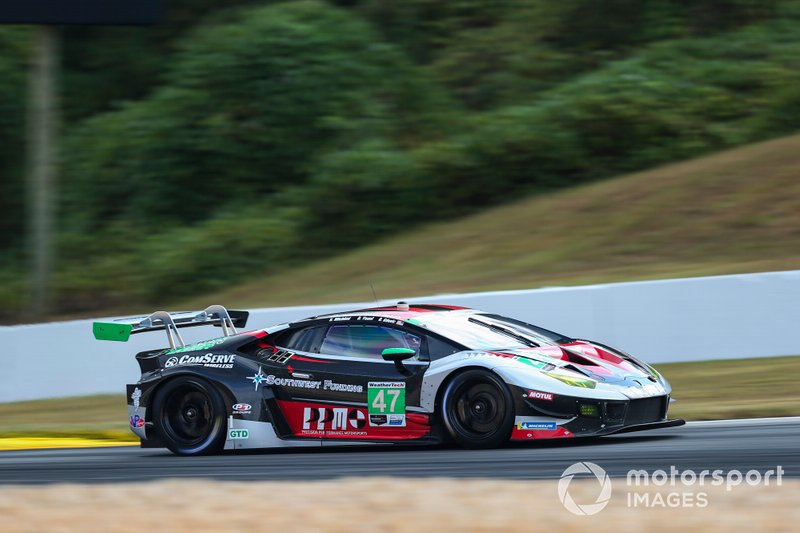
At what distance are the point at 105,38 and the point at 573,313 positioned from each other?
23.8 m

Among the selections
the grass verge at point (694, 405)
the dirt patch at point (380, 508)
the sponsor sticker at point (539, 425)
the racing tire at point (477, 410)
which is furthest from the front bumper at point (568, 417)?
the grass verge at point (694, 405)

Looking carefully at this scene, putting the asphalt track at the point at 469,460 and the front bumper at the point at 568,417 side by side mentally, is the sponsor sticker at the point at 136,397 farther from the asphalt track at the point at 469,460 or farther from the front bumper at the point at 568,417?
the front bumper at the point at 568,417

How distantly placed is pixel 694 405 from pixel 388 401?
3.41 meters

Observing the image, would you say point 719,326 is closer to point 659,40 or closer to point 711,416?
point 711,416

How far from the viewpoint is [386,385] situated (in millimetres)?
8562

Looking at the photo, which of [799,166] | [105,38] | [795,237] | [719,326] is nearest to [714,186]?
[799,166]

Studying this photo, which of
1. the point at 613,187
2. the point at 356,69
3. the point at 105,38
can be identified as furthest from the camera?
the point at 105,38

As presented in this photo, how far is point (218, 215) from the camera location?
992 inches

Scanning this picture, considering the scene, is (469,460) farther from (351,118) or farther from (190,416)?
(351,118)

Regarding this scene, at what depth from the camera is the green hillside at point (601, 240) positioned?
55.6ft

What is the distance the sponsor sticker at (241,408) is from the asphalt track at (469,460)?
0.33 metres

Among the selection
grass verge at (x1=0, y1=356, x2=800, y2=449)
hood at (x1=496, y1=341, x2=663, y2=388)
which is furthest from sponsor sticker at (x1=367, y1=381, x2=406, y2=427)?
grass verge at (x1=0, y1=356, x2=800, y2=449)

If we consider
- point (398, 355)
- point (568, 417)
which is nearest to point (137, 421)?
point (398, 355)

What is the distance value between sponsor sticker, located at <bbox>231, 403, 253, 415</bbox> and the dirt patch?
2048 mm
